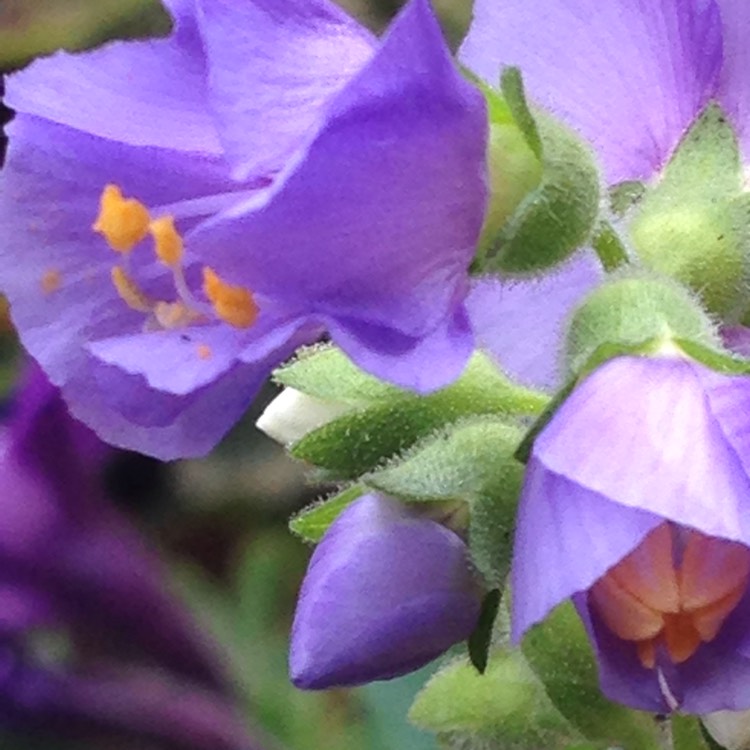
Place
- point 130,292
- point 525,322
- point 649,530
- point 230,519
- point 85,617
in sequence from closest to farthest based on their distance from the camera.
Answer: point 649,530 → point 130,292 → point 525,322 → point 85,617 → point 230,519

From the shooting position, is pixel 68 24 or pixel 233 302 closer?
pixel 233 302

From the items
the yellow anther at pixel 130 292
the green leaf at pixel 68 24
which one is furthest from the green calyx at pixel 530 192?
the green leaf at pixel 68 24

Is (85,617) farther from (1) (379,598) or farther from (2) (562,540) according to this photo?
(2) (562,540)

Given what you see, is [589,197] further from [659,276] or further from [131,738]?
[131,738]

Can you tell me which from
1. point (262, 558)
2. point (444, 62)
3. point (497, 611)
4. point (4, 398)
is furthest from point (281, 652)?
point (444, 62)

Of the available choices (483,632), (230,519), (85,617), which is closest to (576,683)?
(483,632)

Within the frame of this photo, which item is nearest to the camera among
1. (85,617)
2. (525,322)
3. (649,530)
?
(649,530)

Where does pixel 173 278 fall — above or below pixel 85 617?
above

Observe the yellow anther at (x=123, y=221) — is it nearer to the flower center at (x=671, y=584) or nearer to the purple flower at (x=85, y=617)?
the flower center at (x=671, y=584)
